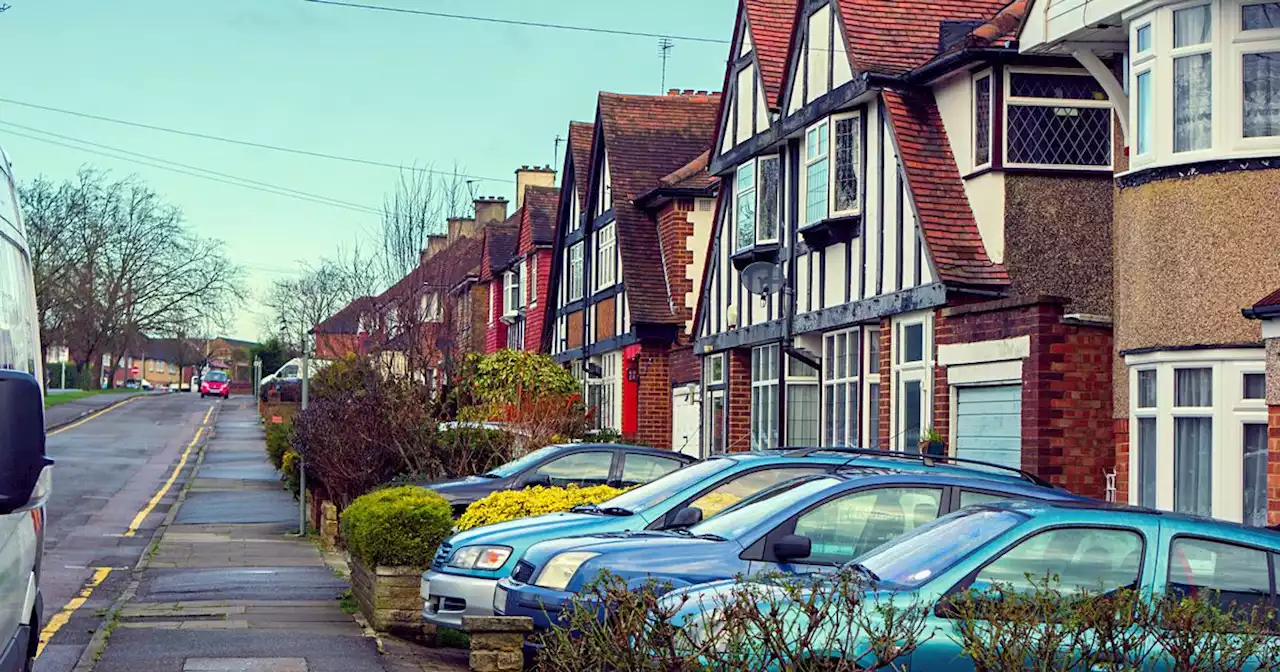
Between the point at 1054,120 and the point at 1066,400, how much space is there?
4.21 metres

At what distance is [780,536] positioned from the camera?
10188 millimetres

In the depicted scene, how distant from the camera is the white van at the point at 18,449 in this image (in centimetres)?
594

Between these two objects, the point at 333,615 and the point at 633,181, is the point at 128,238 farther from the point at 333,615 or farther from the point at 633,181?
the point at 333,615

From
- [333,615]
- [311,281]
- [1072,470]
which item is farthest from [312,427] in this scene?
[311,281]

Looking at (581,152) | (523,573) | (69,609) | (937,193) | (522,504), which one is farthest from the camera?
(581,152)

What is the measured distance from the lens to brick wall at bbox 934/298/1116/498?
17.3 metres

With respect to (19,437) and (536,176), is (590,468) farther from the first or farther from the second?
(536,176)

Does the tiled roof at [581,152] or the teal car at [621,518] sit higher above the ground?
the tiled roof at [581,152]

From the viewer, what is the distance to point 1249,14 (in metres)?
14.9

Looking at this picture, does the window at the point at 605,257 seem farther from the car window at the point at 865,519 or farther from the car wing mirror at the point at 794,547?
the car wing mirror at the point at 794,547

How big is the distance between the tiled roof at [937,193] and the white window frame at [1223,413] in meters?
4.59

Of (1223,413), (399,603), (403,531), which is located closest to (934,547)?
(399,603)

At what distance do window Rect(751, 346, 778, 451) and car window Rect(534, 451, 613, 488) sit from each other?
26.8 feet

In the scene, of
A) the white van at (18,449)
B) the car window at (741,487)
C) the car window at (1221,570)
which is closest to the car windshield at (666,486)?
the car window at (741,487)
